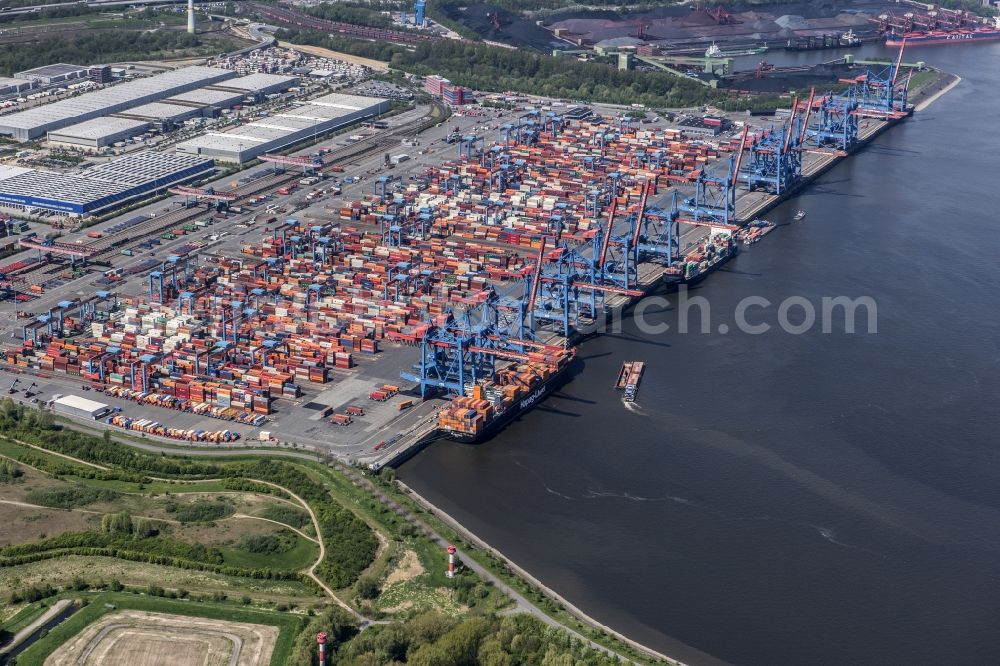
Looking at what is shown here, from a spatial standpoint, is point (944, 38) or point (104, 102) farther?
point (944, 38)

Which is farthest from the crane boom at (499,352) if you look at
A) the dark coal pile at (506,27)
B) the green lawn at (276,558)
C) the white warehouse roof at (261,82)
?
the dark coal pile at (506,27)

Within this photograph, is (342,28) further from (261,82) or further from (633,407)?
(633,407)

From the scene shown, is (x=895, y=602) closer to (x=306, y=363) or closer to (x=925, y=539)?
(x=925, y=539)

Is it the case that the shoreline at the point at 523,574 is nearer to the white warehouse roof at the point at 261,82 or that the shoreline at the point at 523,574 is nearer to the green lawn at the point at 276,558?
the green lawn at the point at 276,558

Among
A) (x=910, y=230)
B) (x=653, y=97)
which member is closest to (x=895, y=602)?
(x=910, y=230)

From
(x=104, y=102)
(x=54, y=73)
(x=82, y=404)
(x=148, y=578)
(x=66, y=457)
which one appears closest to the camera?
(x=148, y=578)

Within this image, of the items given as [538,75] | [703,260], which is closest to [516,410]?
[703,260]
